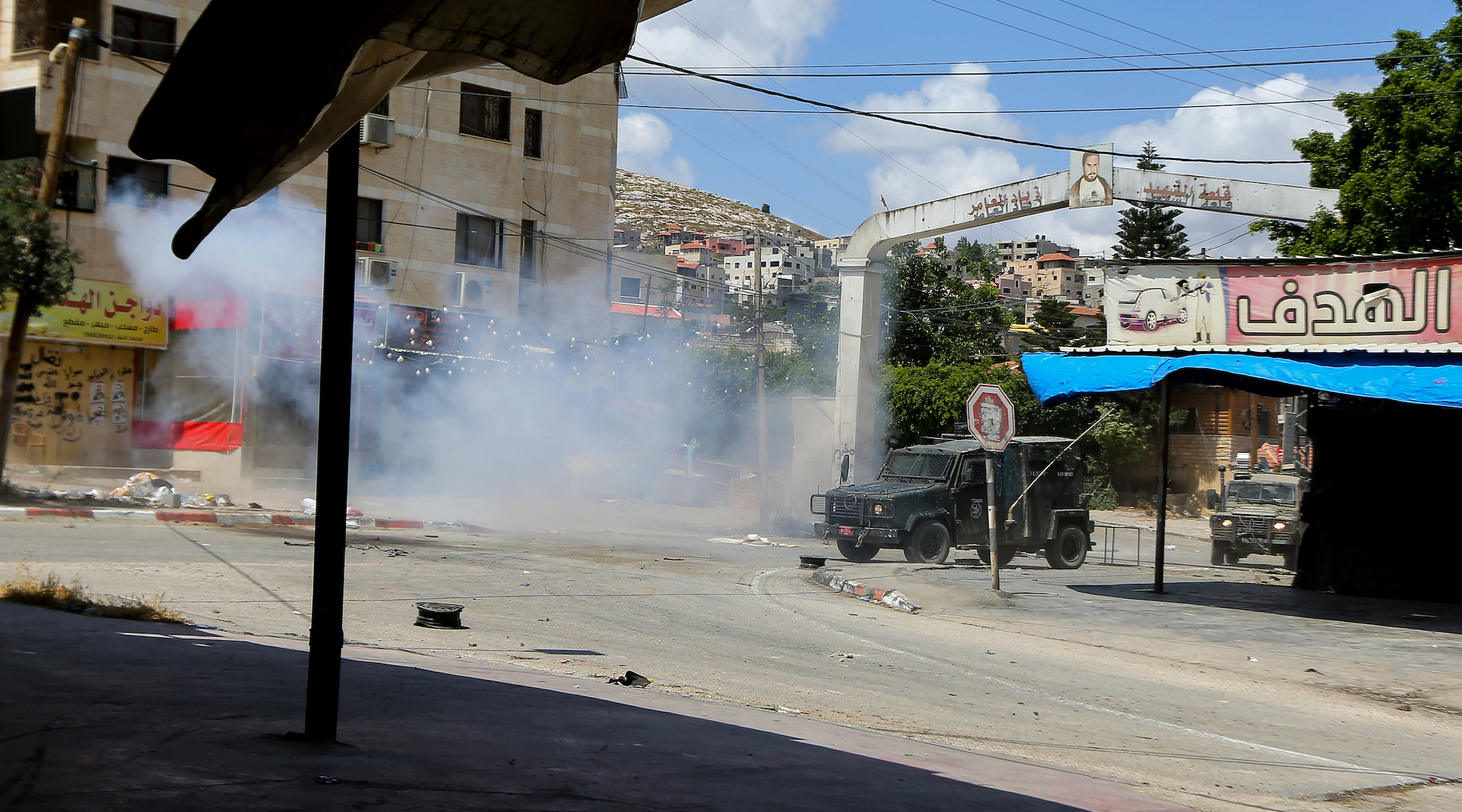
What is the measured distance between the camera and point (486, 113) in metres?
33.1

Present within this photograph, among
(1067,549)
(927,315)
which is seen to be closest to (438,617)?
(1067,549)

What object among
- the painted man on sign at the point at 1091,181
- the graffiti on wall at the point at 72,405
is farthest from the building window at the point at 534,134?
the painted man on sign at the point at 1091,181

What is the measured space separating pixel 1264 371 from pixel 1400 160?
13.0m

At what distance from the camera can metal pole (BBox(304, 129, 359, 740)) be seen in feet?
14.9

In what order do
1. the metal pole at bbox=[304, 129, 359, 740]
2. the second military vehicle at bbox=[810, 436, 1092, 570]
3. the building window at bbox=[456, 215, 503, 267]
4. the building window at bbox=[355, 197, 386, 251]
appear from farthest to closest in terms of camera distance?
the building window at bbox=[456, 215, 503, 267] < the building window at bbox=[355, 197, 386, 251] < the second military vehicle at bbox=[810, 436, 1092, 570] < the metal pole at bbox=[304, 129, 359, 740]

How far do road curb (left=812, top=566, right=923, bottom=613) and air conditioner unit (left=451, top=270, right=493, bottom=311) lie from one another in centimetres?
1880

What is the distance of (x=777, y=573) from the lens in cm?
1725

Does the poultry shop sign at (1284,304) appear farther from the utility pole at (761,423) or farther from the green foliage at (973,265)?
the green foliage at (973,265)

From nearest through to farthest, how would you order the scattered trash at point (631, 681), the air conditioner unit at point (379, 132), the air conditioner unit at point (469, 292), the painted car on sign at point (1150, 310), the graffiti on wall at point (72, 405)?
the scattered trash at point (631, 681) → the painted car on sign at point (1150, 310) → the graffiti on wall at point (72, 405) → the air conditioner unit at point (379, 132) → the air conditioner unit at point (469, 292)

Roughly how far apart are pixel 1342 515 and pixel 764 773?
15.3m

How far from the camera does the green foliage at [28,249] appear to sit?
1809 centimetres

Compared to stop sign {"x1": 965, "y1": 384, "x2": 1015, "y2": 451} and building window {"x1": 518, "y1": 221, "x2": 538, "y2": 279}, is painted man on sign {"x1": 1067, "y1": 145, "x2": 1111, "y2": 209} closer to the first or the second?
stop sign {"x1": 965, "y1": 384, "x2": 1015, "y2": 451}

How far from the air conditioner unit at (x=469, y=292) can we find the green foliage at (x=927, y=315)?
17.7m

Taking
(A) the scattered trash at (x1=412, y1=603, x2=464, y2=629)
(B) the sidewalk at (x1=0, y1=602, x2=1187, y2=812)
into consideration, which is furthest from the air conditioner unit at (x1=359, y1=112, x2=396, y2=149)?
(B) the sidewalk at (x1=0, y1=602, x2=1187, y2=812)
